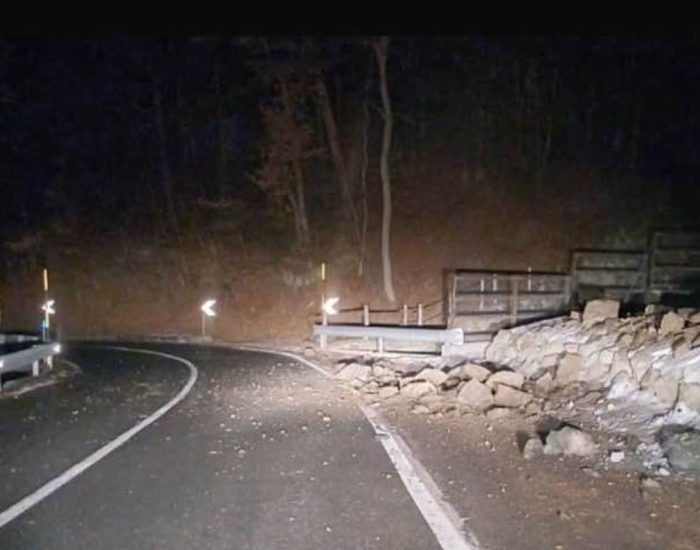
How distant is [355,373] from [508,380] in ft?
11.9

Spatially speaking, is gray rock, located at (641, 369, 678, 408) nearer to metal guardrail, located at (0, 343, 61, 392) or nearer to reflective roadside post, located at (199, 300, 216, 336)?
metal guardrail, located at (0, 343, 61, 392)

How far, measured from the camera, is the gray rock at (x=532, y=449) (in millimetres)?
8075

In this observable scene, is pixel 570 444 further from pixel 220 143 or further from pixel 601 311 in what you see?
pixel 220 143

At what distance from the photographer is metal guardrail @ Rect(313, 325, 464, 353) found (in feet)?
51.2

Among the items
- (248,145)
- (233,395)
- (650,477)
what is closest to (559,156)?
(248,145)

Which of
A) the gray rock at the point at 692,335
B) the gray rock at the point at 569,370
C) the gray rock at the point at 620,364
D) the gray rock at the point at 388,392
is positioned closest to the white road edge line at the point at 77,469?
the gray rock at the point at 388,392

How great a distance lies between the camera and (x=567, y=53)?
3034 centimetres

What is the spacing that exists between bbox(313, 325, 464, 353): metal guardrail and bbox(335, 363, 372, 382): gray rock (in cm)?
209

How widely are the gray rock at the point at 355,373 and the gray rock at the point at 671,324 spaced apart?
5.70 metres

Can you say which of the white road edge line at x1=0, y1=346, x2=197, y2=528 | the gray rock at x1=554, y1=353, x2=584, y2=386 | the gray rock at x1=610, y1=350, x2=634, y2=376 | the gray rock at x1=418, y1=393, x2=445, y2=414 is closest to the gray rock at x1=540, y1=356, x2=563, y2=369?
the gray rock at x1=554, y1=353, x2=584, y2=386

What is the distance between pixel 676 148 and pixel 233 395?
2516 centimetres

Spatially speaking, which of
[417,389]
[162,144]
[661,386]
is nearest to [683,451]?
[661,386]

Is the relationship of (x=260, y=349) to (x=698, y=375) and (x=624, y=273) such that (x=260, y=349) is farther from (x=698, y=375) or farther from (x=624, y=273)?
(x=698, y=375)

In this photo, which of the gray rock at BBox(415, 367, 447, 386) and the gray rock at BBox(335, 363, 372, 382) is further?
the gray rock at BBox(335, 363, 372, 382)
